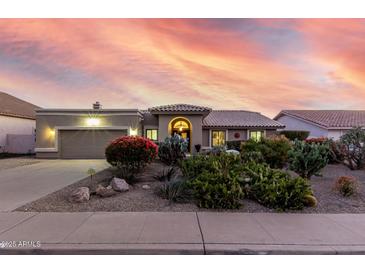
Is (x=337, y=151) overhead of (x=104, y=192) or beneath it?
overhead

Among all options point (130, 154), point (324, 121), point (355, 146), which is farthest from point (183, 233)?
point (324, 121)

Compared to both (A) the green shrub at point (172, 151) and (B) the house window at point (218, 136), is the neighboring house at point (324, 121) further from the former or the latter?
(A) the green shrub at point (172, 151)

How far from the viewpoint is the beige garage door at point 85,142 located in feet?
54.4

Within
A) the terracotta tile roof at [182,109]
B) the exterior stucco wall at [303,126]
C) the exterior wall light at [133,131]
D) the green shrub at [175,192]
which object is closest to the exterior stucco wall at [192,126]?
the terracotta tile roof at [182,109]

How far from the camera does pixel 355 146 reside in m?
10.8

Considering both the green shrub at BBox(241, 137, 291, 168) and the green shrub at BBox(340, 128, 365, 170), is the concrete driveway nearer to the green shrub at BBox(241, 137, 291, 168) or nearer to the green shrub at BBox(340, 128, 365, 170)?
the green shrub at BBox(241, 137, 291, 168)

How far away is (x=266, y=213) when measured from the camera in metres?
5.32

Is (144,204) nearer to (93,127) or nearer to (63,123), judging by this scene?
(93,127)

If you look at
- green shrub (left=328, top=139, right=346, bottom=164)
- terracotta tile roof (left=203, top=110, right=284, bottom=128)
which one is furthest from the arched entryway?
green shrub (left=328, top=139, right=346, bottom=164)

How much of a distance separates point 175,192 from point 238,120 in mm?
16492

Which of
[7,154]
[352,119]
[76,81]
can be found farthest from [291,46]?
[7,154]

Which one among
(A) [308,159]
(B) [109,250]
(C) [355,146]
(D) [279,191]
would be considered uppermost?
(C) [355,146]

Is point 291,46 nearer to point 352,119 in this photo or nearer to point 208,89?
point 208,89

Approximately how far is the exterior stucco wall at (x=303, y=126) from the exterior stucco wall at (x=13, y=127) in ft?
90.1
